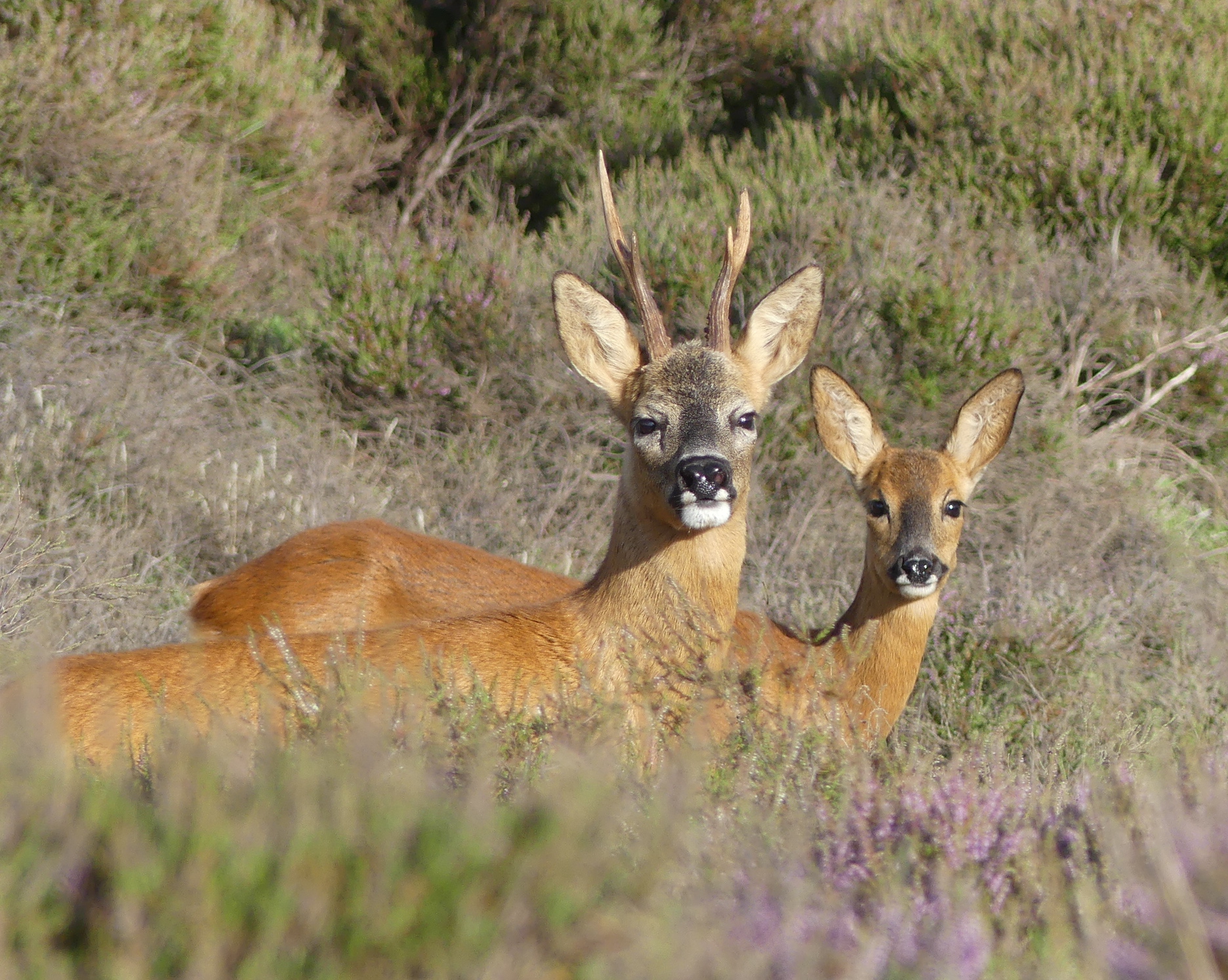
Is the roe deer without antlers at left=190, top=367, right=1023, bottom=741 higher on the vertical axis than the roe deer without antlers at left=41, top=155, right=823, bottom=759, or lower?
lower

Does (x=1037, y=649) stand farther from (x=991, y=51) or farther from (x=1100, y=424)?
(x=991, y=51)

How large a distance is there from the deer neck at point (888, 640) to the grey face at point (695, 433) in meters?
0.73

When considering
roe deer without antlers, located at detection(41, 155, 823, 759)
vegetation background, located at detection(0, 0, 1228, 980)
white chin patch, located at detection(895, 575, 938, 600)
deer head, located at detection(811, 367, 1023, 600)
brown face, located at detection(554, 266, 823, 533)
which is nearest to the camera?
vegetation background, located at detection(0, 0, 1228, 980)

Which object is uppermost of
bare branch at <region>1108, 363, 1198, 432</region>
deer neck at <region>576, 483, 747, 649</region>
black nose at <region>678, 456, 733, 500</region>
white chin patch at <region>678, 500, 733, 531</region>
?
black nose at <region>678, 456, 733, 500</region>

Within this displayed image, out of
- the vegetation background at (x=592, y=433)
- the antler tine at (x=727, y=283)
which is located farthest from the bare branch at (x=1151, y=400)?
the antler tine at (x=727, y=283)

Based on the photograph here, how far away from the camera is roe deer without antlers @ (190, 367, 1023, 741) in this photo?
4969mm

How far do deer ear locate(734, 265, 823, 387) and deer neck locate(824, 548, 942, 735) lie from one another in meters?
0.82

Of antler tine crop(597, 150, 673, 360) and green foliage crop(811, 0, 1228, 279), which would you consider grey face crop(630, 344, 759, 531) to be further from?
green foliage crop(811, 0, 1228, 279)

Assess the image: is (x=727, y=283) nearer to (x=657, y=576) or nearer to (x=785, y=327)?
(x=785, y=327)

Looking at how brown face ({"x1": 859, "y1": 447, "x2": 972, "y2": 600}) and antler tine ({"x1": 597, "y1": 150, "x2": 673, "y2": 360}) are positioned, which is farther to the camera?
brown face ({"x1": 859, "y1": 447, "x2": 972, "y2": 600})

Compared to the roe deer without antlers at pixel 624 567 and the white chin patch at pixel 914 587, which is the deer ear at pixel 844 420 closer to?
the roe deer without antlers at pixel 624 567

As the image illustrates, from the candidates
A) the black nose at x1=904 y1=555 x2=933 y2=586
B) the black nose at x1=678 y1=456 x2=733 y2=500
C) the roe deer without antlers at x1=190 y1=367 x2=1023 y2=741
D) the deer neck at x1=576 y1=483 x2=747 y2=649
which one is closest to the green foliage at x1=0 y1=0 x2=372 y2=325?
the roe deer without antlers at x1=190 y1=367 x2=1023 y2=741

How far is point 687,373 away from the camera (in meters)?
4.76

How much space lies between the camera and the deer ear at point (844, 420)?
5.77 m
